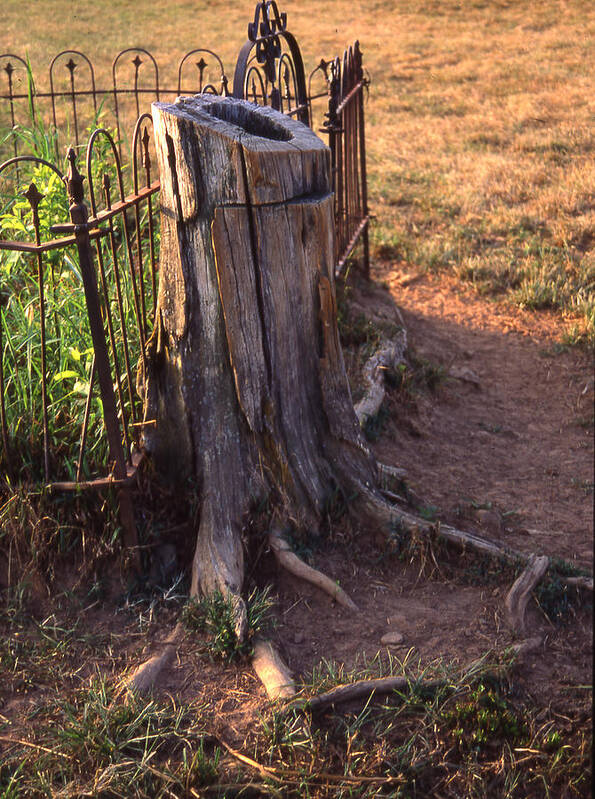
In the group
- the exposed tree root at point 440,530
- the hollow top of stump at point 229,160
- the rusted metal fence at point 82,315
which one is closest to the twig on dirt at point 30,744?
the rusted metal fence at point 82,315

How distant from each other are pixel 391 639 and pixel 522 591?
56 cm

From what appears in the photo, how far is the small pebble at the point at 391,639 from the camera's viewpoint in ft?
8.99

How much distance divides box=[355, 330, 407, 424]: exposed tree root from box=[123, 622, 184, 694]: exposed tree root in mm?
1707

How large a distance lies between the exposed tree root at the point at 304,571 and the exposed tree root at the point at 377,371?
1.21 metres

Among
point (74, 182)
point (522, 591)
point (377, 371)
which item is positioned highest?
point (74, 182)

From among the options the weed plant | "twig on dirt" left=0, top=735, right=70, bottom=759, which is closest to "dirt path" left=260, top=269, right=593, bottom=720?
"twig on dirt" left=0, top=735, right=70, bottom=759

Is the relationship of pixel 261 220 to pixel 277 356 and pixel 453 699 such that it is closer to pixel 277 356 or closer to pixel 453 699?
pixel 277 356

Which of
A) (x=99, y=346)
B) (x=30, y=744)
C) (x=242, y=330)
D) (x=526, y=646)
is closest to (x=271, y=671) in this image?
(x=30, y=744)

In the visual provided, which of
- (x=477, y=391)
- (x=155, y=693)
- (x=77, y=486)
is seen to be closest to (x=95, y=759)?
(x=155, y=693)

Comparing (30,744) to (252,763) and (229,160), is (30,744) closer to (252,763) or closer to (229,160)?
(252,763)

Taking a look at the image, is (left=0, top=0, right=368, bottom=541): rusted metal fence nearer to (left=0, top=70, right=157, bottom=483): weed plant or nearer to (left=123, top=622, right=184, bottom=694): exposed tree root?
(left=0, top=70, right=157, bottom=483): weed plant

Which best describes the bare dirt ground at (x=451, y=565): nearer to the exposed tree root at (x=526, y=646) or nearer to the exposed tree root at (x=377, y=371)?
the exposed tree root at (x=526, y=646)

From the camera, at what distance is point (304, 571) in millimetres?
2953

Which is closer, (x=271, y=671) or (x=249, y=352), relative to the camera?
(x=271, y=671)
